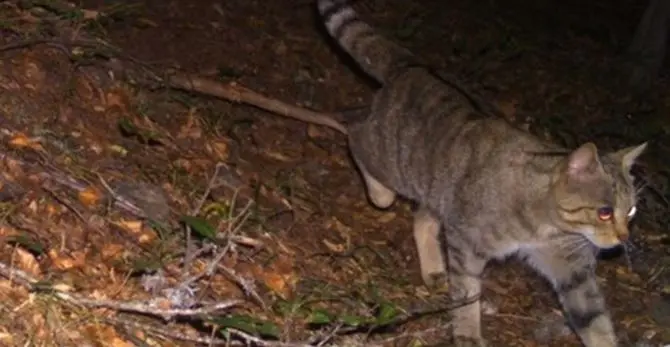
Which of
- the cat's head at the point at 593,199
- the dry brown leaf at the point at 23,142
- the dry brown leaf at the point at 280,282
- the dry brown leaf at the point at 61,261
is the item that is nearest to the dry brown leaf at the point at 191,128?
the dry brown leaf at the point at 23,142

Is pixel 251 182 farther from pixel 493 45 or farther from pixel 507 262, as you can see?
pixel 493 45

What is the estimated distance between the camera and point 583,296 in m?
5.57

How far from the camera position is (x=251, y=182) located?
6.04m

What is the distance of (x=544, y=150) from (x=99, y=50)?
2649 mm

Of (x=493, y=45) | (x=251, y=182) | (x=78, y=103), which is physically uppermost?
(x=78, y=103)

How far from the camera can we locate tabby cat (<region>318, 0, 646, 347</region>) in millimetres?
5184

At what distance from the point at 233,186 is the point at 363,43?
49.5 inches

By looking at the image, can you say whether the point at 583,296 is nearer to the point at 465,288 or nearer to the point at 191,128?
the point at 465,288

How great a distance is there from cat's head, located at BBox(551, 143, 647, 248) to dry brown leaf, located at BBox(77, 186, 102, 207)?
2252mm

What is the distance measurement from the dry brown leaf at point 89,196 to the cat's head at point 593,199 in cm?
225

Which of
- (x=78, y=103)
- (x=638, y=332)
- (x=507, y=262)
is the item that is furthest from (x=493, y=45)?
(x=78, y=103)

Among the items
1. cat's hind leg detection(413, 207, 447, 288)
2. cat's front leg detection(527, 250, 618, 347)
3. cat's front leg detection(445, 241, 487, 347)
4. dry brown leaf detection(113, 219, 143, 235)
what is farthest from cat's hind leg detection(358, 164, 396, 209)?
dry brown leaf detection(113, 219, 143, 235)

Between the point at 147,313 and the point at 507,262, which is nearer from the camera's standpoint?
the point at 147,313

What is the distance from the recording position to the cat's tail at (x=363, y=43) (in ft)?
20.5
